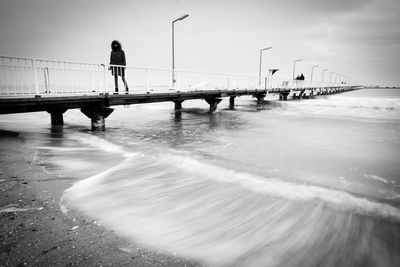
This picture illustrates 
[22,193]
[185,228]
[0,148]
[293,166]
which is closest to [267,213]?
[185,228]

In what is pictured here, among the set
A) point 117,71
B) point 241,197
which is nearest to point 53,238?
point 241,197

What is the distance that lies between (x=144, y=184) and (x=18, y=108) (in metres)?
5.88

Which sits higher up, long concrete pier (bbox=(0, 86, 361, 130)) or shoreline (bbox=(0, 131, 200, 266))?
long concrete pier (bbox=(0, 86, 361, 130))

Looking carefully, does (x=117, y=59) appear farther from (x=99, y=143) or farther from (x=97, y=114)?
(x=99, y=143)

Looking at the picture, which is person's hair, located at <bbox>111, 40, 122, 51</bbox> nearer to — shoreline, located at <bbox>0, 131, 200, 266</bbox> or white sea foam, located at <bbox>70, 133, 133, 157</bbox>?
white sea foam, located at <bbox>70, 133, 133, 157</bbox>

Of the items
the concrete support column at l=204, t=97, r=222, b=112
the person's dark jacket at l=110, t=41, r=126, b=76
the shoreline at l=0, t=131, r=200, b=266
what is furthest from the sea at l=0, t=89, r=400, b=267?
the concrete support column at l=204, t=97, r=222, b=112

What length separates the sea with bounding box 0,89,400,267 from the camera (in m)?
2.97

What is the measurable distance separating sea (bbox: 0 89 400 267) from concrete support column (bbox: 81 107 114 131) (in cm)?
184

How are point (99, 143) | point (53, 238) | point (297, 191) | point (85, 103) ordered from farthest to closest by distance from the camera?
1. point (85, 103)
2. point (99, 143)
3. point (297, 191)
4. point (53, 238)

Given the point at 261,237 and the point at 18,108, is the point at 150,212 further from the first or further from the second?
the point at 18,108

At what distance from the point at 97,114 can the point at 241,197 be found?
8.25 meters

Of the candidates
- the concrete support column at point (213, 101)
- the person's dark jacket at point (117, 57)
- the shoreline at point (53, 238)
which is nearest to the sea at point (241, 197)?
the shoreline at point (53, 238)

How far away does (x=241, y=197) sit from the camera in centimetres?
444

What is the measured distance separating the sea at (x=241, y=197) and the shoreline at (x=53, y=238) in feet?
0.59
